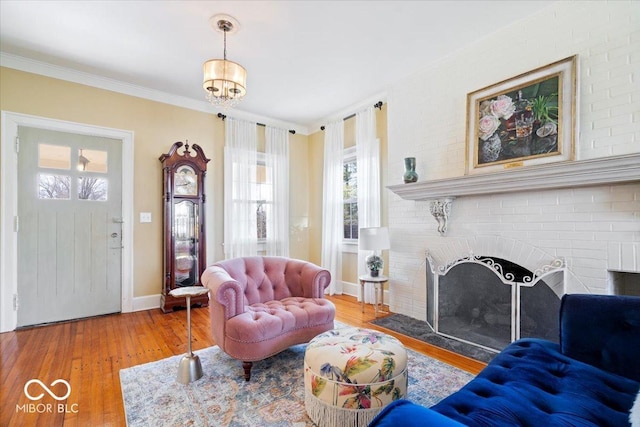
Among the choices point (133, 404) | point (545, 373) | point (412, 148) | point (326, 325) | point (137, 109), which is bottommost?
point (133, 404)

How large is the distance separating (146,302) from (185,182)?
1595mm

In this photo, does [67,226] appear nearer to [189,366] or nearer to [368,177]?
[189,366]

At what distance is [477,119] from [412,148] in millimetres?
766

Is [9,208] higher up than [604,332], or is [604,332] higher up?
[9,208]

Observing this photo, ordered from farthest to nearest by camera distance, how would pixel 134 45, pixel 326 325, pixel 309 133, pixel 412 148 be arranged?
pixel 309 133
pixel 412 148
pixel 134 45
pixel 326 325

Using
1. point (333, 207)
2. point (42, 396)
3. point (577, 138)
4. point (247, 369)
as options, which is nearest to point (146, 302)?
point (42, 396)

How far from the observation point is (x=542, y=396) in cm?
108

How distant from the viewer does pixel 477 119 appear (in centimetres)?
273

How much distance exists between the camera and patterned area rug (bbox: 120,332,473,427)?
164 centimetres

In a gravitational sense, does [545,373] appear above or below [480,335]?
above

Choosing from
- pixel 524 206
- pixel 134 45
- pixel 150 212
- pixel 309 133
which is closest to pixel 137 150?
pixel 150 212

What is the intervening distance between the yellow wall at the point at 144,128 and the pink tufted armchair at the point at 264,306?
1731 mm

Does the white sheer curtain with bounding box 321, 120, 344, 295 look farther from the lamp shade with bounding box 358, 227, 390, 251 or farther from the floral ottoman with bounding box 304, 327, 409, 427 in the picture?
the floral ottoman with bounding box 304, 327, 409, 427

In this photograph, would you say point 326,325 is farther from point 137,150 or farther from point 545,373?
point 137,150
